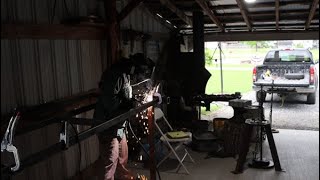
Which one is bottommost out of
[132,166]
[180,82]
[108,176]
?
[132,166]

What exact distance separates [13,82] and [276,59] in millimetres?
7400

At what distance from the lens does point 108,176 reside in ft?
11.2

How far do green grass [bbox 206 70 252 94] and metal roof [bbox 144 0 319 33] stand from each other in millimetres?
3144

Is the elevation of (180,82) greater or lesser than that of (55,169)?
greater

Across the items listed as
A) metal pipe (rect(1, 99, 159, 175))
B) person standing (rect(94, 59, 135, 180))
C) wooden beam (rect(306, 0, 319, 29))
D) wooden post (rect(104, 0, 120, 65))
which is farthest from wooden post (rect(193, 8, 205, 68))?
metal pipe (rect(1, 99, 159, 175))

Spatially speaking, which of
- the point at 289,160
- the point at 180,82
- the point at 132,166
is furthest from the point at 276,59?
the point at 132,166

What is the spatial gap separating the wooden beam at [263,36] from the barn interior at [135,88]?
0.02 m

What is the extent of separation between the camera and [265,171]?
4477mm

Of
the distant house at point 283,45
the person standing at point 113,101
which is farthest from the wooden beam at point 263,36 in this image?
the person standing at point 113,101

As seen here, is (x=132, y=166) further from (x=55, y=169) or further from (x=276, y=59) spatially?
(x=276, y=59)

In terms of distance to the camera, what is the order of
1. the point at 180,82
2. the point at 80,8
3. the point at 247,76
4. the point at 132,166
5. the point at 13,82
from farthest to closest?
the point at 247,76 < the point at 180,82 < the point at 132,166 < the point at 80,8 < the point at 13,82

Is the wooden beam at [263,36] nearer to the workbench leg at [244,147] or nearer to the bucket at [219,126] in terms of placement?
the bucket at [219,126]

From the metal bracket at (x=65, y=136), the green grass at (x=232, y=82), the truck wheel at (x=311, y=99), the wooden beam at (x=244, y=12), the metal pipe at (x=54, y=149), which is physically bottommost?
the truck wheel at (x=311, y=99)

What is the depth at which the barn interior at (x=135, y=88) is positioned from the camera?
9.50 ft
